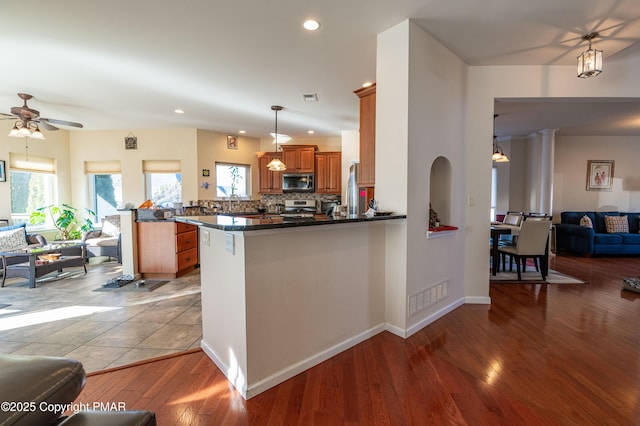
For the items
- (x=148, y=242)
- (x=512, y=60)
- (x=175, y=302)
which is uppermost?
(x=512, y=60)

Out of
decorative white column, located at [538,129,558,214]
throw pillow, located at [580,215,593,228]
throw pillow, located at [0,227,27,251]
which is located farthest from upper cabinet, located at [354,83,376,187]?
throw pillow, located at [580,215,593,228]

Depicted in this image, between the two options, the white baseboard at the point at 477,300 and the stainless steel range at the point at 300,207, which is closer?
the white baseboard at the point at 477,300

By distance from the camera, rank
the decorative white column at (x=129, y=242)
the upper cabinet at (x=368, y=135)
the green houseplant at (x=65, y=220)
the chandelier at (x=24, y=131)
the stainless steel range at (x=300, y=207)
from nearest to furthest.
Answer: the upper cabinet at (x=368, y=135) < the chandelier at (x=24, y=131) < the decorative white column at (x=129, y=242) < the green houseplant at (x=65, y=220) < the stainless steel range at (x=300, y=207)

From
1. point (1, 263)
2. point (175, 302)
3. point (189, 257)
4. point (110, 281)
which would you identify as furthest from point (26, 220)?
point (175, 302)

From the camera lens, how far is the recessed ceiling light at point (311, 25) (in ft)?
7.82

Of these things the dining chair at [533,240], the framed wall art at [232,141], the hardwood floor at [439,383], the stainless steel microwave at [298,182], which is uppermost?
the framed wall art at [232,141]

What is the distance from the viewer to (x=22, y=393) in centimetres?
63

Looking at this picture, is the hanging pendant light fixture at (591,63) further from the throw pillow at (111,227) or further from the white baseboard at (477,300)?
the throw pillow at (111,227)

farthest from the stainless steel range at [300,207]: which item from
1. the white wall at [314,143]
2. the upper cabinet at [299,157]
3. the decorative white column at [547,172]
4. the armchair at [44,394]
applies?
the armchair at [44,394]

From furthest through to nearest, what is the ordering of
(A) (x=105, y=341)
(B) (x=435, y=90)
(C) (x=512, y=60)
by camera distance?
1. (C) (x=512, y=60)
2. (B) (x=435, y=90)
3. (A) (x=105, y=341)

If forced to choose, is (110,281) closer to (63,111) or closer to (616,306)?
(63,111)

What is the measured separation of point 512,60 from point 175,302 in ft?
15.3

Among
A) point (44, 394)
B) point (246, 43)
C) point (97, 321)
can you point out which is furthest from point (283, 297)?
point (246, 43)

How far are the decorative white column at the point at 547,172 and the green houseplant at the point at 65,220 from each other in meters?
9.70
